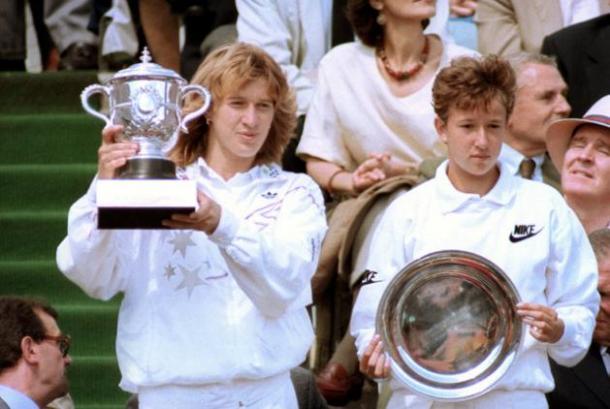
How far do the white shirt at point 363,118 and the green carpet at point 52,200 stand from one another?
3.93ft

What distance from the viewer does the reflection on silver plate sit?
5930mm

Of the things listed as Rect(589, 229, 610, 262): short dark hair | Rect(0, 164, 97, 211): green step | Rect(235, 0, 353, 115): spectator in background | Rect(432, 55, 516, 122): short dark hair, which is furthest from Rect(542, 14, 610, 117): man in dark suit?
Rect(0, 164, 97, 211): green step

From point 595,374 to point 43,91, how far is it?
13.2 ft

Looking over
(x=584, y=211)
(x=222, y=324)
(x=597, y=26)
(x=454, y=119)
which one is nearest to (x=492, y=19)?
(x=597, y=26)

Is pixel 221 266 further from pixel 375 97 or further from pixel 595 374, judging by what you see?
pixel 375 97

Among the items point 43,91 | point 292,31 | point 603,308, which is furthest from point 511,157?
point 43,91

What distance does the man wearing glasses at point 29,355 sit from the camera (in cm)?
646

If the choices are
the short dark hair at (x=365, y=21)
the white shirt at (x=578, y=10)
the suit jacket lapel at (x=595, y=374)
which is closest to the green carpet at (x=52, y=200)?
the short dark hair at (x=365, y=21)

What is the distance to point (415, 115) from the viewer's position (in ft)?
25.5

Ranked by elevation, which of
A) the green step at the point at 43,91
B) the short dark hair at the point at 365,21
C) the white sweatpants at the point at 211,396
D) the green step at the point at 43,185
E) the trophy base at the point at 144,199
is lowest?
the green step at the point at 43,185

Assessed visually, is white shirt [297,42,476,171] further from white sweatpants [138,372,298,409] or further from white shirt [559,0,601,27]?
white sweatpants [138,372,298,409]

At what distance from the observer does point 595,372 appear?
6664 mm

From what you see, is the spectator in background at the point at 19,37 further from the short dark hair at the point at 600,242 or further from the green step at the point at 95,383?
the short dark hair at the point at 600,242

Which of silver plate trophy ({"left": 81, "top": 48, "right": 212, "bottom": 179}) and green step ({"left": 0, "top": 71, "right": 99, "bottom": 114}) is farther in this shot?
green step ({"left": 0, "top": 71, "right": 99, "bottom": 114})
